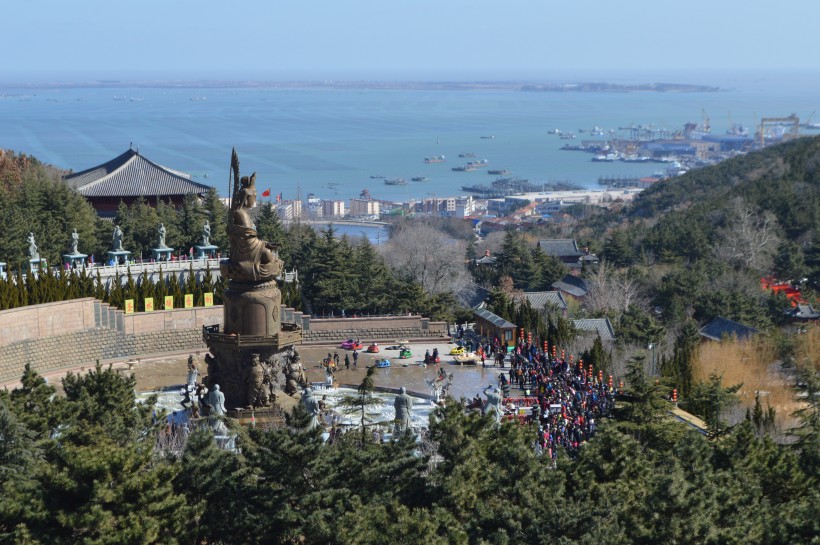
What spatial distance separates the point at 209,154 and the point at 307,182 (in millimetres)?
17000

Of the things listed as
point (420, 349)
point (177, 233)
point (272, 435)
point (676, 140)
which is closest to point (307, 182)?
point (676, 140)

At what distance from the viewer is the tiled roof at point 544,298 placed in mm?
44312

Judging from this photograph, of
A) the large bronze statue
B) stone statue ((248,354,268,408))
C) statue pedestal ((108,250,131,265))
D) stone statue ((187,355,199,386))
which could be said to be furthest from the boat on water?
stone statue ((248,354,268,408))

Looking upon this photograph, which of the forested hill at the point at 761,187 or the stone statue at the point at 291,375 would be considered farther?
the forested hill at the point at 761,187

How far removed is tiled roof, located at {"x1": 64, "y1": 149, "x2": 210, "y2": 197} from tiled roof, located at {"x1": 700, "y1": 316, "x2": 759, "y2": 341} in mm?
20802

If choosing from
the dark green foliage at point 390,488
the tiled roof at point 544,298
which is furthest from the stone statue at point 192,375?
the tiled roof at point 544,298

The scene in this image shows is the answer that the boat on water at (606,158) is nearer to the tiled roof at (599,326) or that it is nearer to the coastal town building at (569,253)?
the coastal town building at (569,253)

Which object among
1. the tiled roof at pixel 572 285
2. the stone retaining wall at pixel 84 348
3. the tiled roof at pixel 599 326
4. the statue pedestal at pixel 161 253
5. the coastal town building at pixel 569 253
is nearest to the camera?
the stone retaining wall at pixel 84 348

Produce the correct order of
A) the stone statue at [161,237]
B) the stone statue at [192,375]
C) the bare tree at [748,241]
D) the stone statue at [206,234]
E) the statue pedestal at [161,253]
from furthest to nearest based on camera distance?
1. the bare tree at [748,241]
2. the stone statue at [206,234]
3. the stone statue at [161,237]
4. the statue pedestal at [161,253]
5. the stone statue at [192,375]

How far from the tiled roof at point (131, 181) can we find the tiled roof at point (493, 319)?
1768 cm

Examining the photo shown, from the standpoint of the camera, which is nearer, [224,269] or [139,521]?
[139,521]

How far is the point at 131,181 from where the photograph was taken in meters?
51.2

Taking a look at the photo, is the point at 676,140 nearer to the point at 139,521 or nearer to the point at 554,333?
the point at 554,333

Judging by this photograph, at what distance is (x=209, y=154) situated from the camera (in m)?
146
